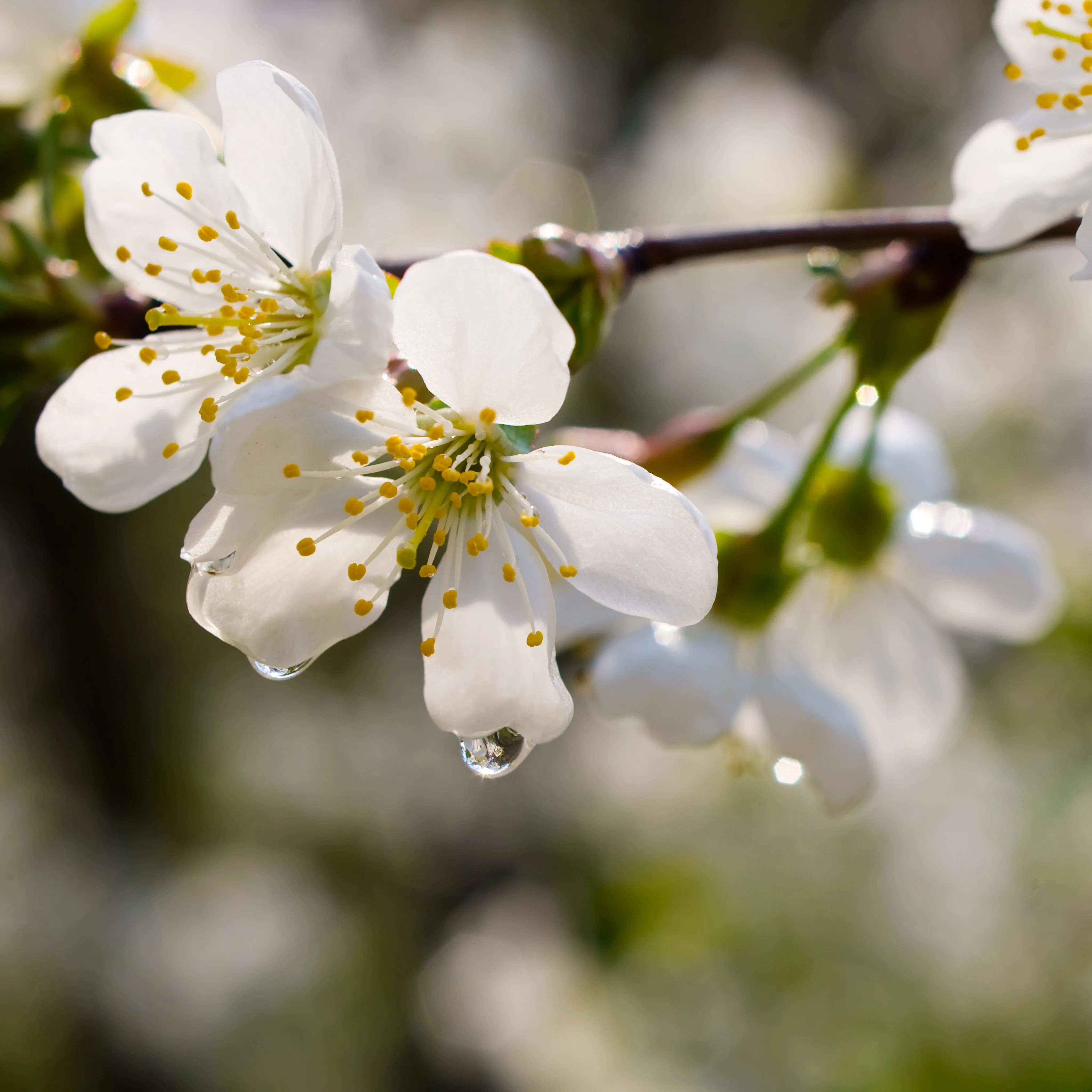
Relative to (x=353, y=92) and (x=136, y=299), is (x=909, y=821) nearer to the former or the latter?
(x=136, y=299)

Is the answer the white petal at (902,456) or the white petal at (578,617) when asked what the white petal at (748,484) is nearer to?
the white petal at (902,456)

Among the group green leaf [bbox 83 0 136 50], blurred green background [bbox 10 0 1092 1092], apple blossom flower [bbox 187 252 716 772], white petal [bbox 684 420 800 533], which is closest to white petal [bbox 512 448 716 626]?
apple blossom flower [bbox 187 252 716 772]

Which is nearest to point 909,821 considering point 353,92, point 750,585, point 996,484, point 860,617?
point 996,484

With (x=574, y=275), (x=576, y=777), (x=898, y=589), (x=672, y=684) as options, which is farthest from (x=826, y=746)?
(x=576, y=777)

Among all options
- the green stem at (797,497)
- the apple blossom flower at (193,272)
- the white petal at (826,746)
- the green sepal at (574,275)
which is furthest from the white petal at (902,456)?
the apple blossom flower at (193,272)

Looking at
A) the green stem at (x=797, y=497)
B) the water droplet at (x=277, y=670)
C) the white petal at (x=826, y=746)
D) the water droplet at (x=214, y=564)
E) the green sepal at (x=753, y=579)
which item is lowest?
the white petal at (x=826, y=746)
